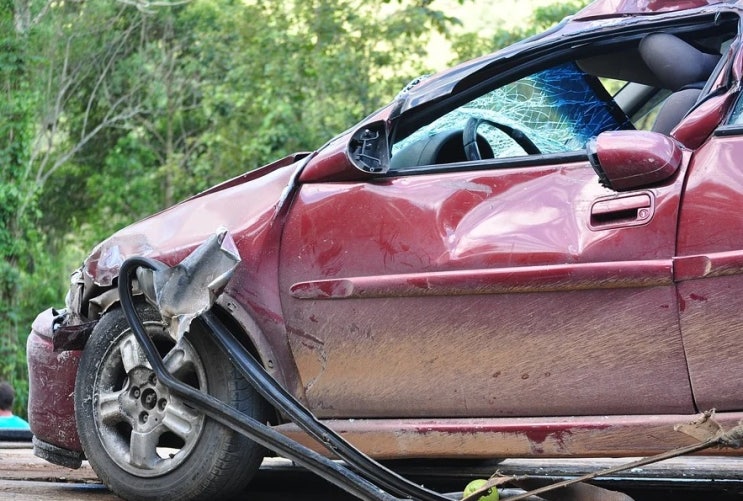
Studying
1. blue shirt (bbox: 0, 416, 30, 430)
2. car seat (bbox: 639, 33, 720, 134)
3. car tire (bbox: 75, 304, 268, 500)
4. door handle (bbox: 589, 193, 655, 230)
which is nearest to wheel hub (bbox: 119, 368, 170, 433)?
car tire (bbox: 75, 304, 268, 500)

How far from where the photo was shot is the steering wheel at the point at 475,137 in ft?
13.5

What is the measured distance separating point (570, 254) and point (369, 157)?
2.83 ft

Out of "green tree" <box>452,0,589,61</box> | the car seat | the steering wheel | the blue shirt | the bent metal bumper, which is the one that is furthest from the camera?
"green tree" <box>452,0,589,61</box>

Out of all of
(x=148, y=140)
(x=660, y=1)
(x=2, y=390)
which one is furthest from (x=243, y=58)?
(x=660, y=1)

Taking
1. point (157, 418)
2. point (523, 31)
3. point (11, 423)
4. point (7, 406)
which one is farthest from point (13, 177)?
point (157, 418)

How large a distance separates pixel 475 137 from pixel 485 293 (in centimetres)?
95

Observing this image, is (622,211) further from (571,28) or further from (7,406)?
(7,406)

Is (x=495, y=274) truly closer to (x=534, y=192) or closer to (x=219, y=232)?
(x=534, y=192)

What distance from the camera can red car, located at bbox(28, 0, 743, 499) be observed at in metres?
3.16

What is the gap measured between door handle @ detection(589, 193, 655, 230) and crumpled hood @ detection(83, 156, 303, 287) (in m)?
1.11

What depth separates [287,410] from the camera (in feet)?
11.8

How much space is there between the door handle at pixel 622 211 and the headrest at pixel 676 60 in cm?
70

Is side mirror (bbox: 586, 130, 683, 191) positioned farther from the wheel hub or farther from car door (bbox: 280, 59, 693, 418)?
the wheel hub

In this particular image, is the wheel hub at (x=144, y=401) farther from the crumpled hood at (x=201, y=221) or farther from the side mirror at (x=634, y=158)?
the side mirror at (x=634, y=158)
